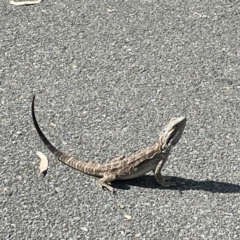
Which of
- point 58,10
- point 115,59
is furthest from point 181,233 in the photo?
point 58,10

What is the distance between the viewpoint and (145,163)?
17.2 feet

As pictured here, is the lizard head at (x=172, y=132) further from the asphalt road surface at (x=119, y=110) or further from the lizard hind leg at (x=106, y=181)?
the lizard hind leg at (x=106, y=181)

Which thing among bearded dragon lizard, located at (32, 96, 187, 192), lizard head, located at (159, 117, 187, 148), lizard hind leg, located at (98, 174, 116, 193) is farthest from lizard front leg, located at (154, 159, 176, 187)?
lizard hind leg, located at (98, 174, 116, 193)

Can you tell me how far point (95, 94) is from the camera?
255 inches

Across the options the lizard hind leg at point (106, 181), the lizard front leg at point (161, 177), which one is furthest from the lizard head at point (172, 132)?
the lizard hind leg at point (106, 181)

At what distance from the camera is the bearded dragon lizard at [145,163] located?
5199 mm

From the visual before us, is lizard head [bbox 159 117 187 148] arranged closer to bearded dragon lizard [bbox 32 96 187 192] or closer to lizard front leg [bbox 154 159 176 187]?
bearded dragon lizard [bbox 32 96 187 192]

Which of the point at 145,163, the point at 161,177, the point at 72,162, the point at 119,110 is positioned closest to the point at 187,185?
the point at 161,177

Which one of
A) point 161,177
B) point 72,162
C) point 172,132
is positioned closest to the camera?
point 172,132

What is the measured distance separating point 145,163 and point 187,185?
1.27ft

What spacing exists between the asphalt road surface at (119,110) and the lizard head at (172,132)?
0.36 m

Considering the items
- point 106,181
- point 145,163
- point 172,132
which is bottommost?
point 106,181

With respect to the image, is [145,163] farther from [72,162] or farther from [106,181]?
[72,162]

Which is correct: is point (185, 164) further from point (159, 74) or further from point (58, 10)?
point (58, 10)
